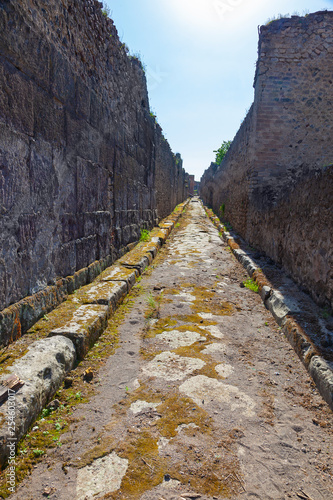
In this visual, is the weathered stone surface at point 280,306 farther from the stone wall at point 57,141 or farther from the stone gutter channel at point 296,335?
the stone wall at point 57,141

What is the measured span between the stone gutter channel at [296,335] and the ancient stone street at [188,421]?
7 cm

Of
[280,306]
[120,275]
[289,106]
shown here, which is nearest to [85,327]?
[120,275]

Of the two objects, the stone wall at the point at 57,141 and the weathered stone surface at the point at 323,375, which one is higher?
the stone wall at the point at 57,141

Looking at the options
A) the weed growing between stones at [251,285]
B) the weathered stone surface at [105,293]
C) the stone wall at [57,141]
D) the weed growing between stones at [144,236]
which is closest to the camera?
the stone wall at [57,141]

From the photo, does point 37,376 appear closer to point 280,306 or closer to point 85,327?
point 85,327

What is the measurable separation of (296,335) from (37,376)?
2.08 metres

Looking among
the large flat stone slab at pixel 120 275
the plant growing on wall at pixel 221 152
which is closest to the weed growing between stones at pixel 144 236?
the large flat stone slab at pixel 120 275

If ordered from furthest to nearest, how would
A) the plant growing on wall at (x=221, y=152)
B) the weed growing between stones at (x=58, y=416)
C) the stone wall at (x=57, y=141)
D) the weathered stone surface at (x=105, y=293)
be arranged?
the plant growing on wall at (x=221, y=152) < the weathered stone surface at (x=105, y=293) < the stone wall at (x=57, y=141) < the weed growing between stones at (x=58, y=416)

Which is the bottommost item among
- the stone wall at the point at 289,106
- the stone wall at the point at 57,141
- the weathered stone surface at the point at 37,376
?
the weathered stone surface at the point at 37,376

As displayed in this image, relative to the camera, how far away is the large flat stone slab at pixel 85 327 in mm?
2309

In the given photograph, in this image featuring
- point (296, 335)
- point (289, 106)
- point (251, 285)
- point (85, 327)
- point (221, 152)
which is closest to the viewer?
point (85, 327)

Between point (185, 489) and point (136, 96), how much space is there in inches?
254

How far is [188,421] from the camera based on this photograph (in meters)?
1.74

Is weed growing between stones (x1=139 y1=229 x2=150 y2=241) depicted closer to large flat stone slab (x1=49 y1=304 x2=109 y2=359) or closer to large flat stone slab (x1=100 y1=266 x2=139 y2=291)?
large flat stone slab (x1=100 y1=266 x2=139 y2=291)
